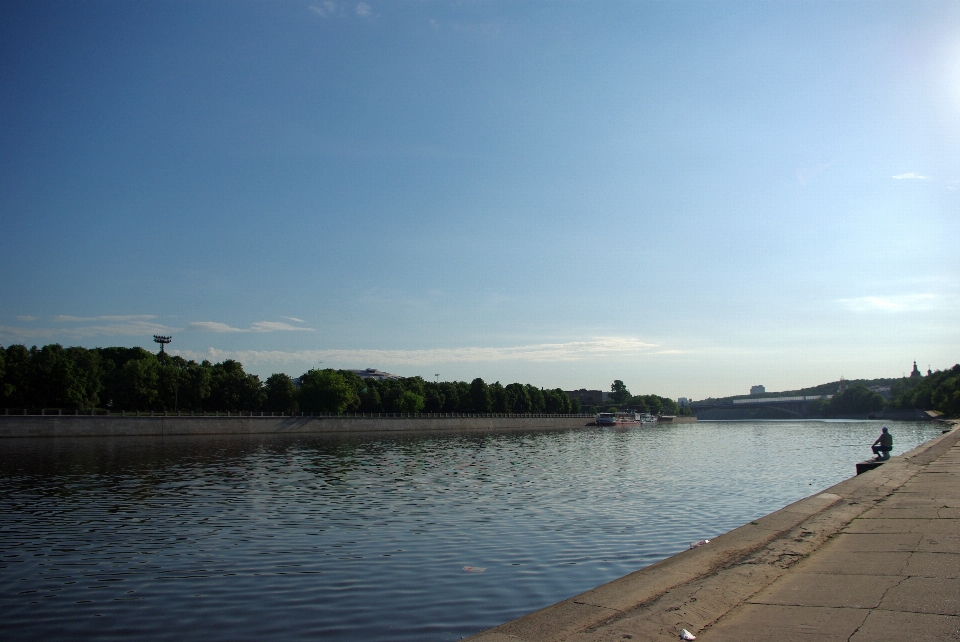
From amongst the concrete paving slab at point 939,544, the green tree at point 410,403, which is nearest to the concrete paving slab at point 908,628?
the concrete paving slab at point 939,544

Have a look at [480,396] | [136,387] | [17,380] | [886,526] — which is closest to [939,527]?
[886,526]

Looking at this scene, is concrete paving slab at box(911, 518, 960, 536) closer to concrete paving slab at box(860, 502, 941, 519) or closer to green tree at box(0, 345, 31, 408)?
concrete paving slab at box(860, 502, 941, 519)

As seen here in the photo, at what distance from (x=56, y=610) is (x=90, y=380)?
9766cm

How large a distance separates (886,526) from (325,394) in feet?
363

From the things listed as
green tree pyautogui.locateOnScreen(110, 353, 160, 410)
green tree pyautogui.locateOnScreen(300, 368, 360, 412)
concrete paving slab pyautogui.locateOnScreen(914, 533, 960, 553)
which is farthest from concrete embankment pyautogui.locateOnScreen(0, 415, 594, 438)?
concrete paving slab pyautogui.locateOnScreen(914, 533, 960, 553)

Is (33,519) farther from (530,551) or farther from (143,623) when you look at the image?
(530,551)

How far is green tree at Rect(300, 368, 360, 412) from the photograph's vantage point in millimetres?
117812

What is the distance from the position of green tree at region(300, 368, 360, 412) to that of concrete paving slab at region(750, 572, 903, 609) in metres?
113

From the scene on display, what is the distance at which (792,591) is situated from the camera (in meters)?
8.84

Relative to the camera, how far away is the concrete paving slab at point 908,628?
663 cm

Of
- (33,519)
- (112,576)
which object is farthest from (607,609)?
Answer: (33,519)

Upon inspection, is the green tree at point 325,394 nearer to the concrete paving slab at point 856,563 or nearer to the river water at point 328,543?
the river water at point 328,543

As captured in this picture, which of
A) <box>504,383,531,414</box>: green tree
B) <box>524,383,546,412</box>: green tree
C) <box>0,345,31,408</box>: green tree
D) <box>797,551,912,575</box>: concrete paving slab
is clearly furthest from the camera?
<box>524,383,546,412</box>: green tree

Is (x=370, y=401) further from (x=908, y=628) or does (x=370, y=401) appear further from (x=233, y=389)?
(x=908, y=628)
